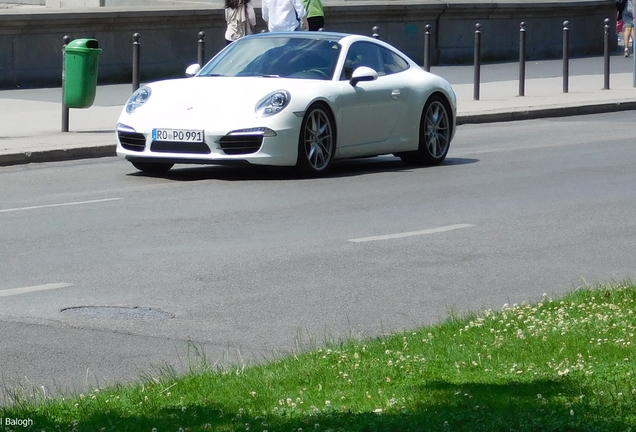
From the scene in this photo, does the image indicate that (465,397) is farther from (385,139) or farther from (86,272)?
(385,139)

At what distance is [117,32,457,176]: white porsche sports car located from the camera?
13.6m

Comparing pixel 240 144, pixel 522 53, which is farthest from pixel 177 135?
pixel 522 53

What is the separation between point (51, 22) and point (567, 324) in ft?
60.3

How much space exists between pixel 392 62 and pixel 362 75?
127 cm

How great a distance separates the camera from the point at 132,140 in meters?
13.8

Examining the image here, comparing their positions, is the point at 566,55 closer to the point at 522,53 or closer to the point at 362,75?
the point at 522,53

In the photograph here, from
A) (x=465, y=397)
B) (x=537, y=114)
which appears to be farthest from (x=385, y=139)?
(x=465, y=397)

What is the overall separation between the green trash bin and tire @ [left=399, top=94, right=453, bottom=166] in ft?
13.9

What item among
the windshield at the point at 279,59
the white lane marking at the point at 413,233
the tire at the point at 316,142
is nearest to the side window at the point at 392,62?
the windshield at the point at 279,59

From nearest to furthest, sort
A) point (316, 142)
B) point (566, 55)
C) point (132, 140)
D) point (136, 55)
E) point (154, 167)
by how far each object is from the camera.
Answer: point (132, 140)
point (316, 142)
point (154, 167)
point (136, 55)
point (566, 55)

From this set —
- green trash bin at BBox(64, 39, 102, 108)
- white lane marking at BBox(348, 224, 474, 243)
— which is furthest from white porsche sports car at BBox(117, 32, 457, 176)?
white lane marking at BBox(348, 224, 474, 243)

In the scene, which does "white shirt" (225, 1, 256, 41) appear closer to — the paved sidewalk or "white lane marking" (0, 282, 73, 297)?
the paved sidewalk

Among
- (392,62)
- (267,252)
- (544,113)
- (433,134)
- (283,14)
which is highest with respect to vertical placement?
(283,14)

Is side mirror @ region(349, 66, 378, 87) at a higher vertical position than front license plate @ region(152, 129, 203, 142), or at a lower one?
higher
